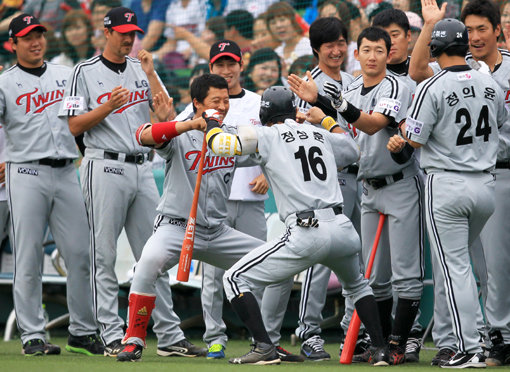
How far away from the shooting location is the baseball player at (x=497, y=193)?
6.36 metres

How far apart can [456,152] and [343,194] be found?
1387 mm

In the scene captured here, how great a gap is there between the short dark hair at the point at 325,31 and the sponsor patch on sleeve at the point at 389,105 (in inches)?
41.5

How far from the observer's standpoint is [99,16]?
41.2ft

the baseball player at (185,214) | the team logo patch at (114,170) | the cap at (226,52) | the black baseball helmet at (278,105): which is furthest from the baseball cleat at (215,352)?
the cap at (226,52)

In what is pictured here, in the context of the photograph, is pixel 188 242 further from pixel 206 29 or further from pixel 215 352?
pixel 206 29

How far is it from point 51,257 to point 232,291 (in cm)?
413

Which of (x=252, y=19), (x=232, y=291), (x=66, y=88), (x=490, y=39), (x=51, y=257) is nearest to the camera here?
(x=232, y=291)

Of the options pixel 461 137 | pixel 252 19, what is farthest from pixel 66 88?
pixel 252 19

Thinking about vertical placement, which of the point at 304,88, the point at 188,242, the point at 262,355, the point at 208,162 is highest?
the point at 304,88

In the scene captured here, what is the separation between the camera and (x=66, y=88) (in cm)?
699

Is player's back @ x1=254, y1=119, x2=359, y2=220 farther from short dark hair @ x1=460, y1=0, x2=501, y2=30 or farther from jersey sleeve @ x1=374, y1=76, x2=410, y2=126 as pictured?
short dark hair @ x1=460, y1=0, x2=501, y2=30

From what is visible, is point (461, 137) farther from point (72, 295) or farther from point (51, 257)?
point (51, 257)

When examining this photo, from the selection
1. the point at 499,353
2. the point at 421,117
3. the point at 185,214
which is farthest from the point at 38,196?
the point at 499,353

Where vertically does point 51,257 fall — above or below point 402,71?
below
